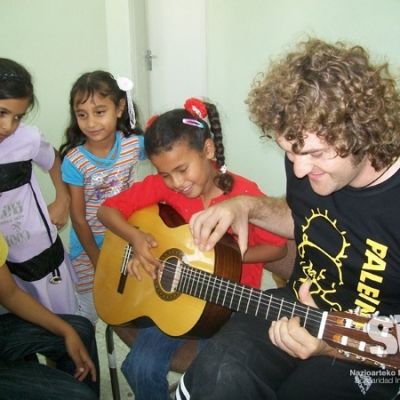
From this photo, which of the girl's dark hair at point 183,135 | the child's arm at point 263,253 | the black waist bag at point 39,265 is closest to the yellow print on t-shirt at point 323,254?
the child's arm at point 263,253

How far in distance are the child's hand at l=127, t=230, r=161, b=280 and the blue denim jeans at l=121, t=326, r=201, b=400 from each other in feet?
0.70

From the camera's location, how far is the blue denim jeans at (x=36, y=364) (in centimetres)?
105

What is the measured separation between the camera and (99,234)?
1.73 m

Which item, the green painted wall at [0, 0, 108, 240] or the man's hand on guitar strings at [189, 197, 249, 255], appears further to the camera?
the green painted wall at [0, 0, 108, 240]

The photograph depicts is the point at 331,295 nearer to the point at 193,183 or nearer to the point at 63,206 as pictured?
the point at 193,183

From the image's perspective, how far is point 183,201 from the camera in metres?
1.46

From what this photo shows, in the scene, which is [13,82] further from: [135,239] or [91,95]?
[135,239]

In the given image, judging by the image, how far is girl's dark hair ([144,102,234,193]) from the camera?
133 cm

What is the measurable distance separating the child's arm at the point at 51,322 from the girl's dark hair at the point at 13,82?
604 millimetres

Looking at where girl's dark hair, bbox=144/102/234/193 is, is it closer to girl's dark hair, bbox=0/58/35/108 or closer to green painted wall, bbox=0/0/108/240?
girl's dark hair, bbox=0/58/35/108

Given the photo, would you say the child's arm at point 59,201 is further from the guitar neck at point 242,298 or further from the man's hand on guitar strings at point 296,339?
the man's hand on guitar strings at point 296,339

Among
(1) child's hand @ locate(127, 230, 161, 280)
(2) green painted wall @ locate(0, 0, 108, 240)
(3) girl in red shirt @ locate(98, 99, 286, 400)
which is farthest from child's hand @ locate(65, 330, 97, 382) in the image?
(2) green painted wall @ locate(0, 0, 108, 240)

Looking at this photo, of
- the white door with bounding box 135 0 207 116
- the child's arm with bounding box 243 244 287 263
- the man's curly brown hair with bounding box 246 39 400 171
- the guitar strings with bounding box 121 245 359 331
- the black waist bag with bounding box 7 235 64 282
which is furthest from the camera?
the white door with bounding box 135 0 207 116

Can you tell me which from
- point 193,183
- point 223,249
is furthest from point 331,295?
point 193,183
